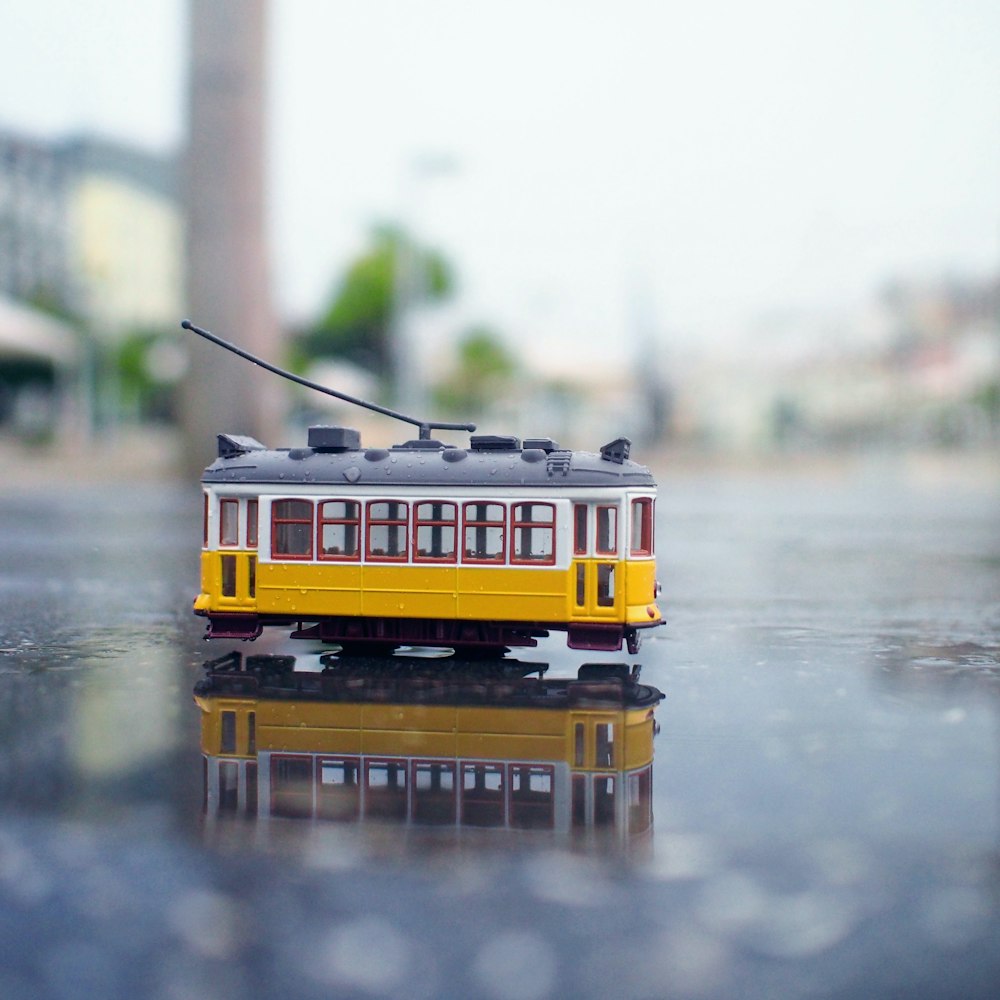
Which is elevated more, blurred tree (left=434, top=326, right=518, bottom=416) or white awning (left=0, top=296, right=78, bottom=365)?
blurred tree (left=434, top=326, right=518, bottom=416)

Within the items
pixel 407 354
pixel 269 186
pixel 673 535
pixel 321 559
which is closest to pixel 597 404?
pixel 407 354

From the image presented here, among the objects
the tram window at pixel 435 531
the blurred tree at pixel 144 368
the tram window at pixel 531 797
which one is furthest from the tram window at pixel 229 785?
the blurred tree at pixel 144 368

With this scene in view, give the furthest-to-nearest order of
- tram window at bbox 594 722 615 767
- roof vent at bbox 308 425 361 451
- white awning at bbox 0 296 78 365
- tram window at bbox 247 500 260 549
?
white awning at bbox 0 296 78 365 < roof vent at bbox 308 425 361 451 < tram window at bbox 247 500 260 549 < tram window at bbox 594 722 615 767

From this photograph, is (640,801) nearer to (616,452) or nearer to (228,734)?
(228,734)

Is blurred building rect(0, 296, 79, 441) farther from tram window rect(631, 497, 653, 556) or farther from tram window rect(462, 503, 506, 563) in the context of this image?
tram window rect(631, 497, 653, 556)

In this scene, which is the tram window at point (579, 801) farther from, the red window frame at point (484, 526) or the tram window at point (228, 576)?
the tram window at point (228, 576)

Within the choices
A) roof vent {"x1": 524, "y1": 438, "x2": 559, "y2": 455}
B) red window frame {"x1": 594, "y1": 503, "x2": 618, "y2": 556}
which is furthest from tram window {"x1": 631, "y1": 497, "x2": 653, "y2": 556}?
roof vent {"x1": 524, "y1": 438, "x2": 559, "y2": 455}

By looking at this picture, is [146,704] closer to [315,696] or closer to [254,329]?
[315,696]

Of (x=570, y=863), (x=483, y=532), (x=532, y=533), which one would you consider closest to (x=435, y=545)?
(x=483, y=532)
